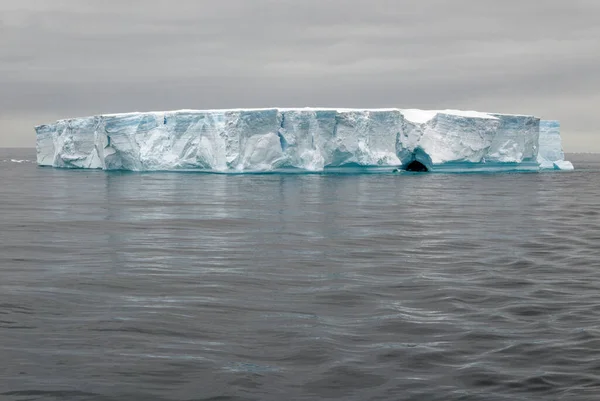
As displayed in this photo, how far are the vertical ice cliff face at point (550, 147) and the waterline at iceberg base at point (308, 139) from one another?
6.28 meters

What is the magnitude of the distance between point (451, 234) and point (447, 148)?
22.8 m

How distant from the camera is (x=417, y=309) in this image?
701 cm

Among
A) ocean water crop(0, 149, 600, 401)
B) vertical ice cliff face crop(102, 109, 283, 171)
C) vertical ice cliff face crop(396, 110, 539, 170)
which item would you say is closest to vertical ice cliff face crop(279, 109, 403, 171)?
vertical ice cliff face crop(102, 109, 283, 171)

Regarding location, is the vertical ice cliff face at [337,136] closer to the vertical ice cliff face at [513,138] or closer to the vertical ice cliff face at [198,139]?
the vertical ice cliff face at [198,139]

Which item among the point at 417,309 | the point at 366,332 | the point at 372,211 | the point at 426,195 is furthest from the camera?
the point at 426,195

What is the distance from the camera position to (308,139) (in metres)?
34.0

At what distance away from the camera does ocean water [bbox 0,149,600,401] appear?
16.3 feet

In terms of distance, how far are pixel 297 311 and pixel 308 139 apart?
2730 centimetres

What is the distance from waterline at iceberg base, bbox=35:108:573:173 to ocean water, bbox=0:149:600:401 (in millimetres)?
18637

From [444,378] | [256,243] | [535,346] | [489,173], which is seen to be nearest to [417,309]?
[535,346]

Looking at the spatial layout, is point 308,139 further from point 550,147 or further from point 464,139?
point 550,147

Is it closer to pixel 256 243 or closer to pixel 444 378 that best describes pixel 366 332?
pixel 444 378

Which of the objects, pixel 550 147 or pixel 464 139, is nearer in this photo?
pixel 464 139

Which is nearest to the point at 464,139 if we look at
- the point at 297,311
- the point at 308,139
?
the point at 308,139
